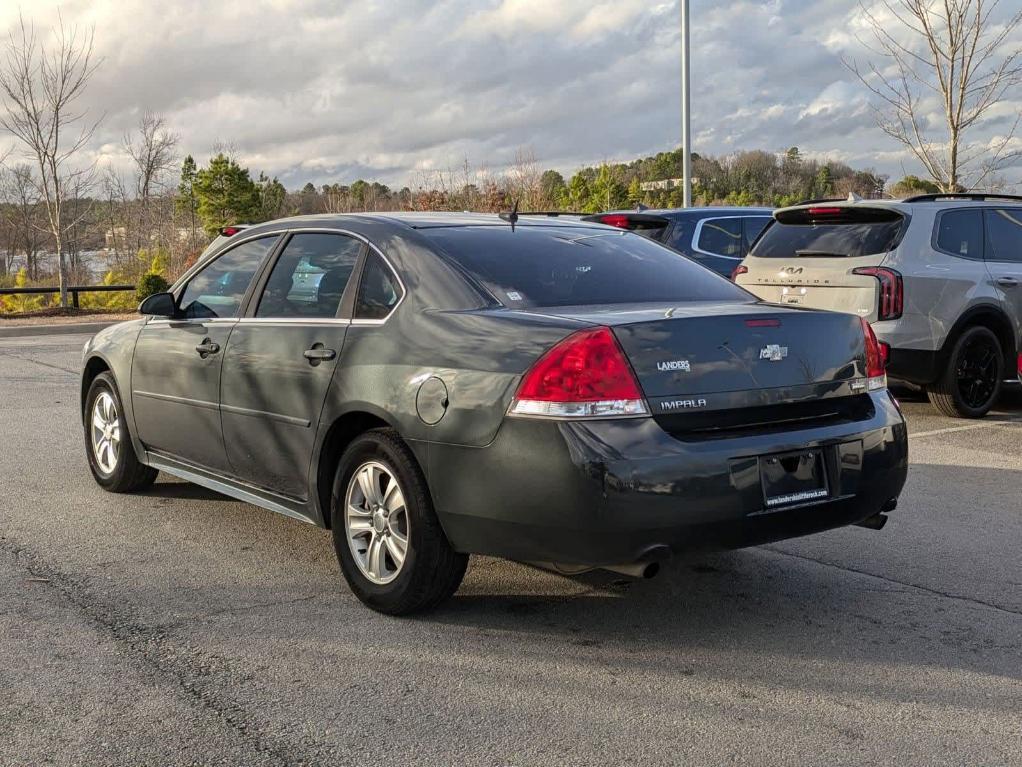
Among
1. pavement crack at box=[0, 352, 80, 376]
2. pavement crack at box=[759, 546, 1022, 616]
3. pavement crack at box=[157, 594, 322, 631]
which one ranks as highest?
pavement crack at box=[157, 594, 322, 631]

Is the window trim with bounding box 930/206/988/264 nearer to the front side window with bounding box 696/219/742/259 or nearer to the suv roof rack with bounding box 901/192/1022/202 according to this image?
the suv roof rack with bounding box 901/192/1022/202

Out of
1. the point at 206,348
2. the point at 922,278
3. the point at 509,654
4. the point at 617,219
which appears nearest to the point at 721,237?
the point at 617,219

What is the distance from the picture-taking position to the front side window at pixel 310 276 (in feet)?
16.4

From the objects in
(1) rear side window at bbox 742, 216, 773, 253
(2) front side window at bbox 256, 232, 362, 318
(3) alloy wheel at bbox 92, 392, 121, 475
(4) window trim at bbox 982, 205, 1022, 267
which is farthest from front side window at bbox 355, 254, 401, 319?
(1) rear side window at bbox 742, 216, 773, 253

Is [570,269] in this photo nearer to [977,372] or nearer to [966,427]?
[966,427]

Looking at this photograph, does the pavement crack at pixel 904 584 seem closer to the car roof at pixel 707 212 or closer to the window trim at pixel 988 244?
the window trim at pixel 988 244

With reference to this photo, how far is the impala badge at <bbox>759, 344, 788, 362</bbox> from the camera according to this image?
4.23 m

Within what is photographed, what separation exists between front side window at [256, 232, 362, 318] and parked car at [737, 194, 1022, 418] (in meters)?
5.15

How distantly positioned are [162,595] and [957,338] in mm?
7036

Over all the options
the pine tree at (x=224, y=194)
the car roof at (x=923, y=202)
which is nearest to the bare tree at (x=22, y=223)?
the pine tree at (x=224, y=194)

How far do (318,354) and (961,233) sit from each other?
22.1 ft

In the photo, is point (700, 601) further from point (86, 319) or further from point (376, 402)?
point (86, 319)

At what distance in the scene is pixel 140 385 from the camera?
6203mm

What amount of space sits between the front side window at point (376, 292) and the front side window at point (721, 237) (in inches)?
323
